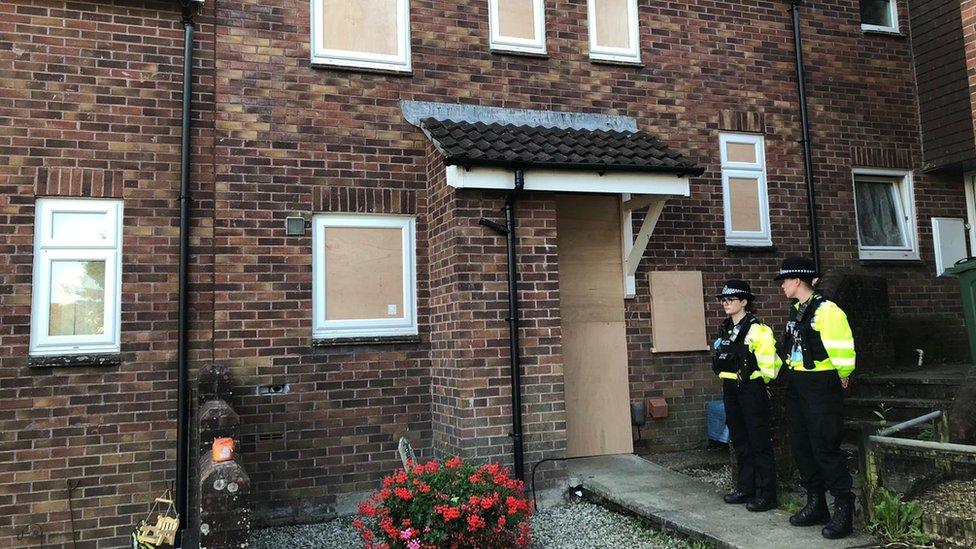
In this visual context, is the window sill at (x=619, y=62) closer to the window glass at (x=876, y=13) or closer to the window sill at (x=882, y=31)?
the window sill at (x=882, y=31)

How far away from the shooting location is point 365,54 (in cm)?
784

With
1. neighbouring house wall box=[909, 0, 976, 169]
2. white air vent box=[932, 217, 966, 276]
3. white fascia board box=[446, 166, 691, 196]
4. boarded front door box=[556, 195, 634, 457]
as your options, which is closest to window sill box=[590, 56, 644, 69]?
boarded front door box=[556, 195, 634, 457]

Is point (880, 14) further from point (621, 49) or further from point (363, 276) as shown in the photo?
point (363, 276)

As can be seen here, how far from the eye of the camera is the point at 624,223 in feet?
27.8

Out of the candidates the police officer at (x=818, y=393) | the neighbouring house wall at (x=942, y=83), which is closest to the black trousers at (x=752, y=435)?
the police officer at (x=818, y=393)

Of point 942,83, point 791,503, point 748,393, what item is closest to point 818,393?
point 748,393

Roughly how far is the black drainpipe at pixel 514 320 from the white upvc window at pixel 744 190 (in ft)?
10.8

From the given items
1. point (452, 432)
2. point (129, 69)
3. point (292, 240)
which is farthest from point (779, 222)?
point (129, 69)

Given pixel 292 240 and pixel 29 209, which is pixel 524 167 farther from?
pixel 29 209

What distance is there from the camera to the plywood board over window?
854 centimetres

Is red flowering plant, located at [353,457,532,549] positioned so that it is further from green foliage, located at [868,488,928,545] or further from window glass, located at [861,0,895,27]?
window glass, located at [861,0,895,27]

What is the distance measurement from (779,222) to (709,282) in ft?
4.42

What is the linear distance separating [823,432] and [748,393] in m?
0.82

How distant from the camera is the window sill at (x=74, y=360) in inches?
255
